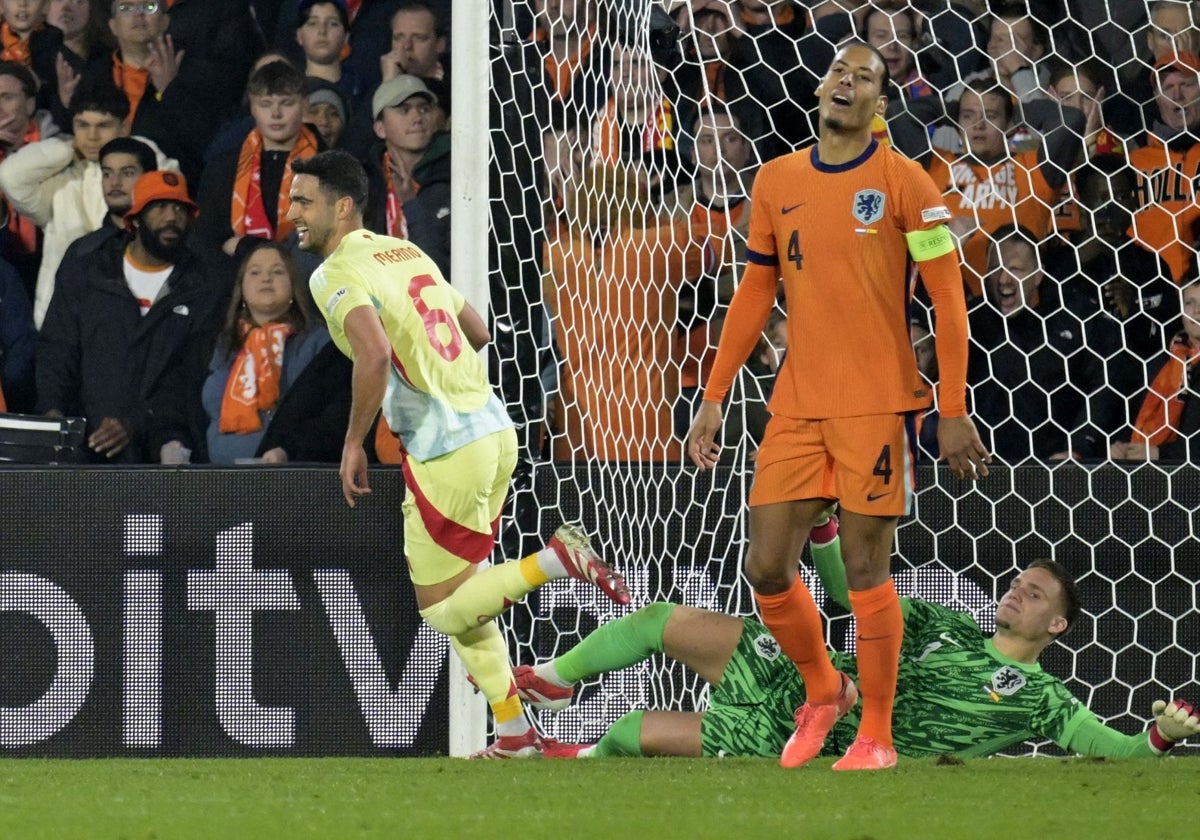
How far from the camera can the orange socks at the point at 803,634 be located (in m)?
3.72

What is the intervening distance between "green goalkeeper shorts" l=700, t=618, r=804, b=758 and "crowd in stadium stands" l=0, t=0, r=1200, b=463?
87 centimetres

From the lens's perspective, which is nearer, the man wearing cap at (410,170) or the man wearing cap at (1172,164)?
the man wearing cap at (1172,164)

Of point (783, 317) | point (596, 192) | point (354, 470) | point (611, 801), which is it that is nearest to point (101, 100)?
point (596, 192)

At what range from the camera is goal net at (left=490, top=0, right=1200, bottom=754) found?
4934mm

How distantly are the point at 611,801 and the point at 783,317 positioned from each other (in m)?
2.47

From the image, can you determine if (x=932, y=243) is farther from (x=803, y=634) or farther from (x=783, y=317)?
(x=783, y=317)

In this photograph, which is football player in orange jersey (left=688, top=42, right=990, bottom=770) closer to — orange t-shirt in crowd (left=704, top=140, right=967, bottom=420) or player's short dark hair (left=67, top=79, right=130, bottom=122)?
orange t-shirt in crowd (left=704, top=140, right=967, bottom=420)

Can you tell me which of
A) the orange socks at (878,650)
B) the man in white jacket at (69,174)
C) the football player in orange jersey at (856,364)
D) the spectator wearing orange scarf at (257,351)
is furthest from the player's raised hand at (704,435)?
the man in white jacket at (69,174)

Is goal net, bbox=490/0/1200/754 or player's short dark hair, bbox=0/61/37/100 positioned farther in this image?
player's short dark hair, bbox=0/61/37/100

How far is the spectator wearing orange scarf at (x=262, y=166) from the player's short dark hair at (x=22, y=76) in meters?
0.78

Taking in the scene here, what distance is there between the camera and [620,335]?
17.1 ft

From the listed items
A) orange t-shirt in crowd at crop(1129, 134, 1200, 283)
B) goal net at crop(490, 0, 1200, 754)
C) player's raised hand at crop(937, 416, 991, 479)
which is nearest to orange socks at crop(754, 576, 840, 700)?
player's raised hand at crop(937, 416, 991, 479)

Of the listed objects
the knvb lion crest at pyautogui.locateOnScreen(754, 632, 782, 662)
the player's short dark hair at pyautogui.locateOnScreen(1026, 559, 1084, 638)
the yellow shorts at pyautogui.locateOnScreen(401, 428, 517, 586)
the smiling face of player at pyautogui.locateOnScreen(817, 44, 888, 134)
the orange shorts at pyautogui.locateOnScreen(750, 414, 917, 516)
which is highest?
the smiling face of player at pyautogui.locateOnScreen(817, 44, 888, 134)

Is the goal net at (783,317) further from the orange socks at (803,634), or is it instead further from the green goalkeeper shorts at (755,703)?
the orange socks at (803,634)
